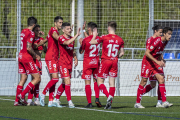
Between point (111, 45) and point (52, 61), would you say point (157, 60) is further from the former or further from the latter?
point (52, 61)

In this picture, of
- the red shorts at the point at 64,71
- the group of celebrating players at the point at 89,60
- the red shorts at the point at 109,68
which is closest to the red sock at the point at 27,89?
the group of celebrating players at the point at 89,60

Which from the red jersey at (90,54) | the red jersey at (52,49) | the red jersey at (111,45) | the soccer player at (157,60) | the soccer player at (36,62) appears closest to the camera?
the red jersey at (111,45)

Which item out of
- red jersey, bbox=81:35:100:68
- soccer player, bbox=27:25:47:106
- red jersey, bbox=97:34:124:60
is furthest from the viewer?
soccer player, bbox=27:25:47:106

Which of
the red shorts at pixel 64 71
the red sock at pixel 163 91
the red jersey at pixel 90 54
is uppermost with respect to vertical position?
the red jersey at pixel 90 54

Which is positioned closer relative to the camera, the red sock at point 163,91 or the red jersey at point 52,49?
the red sock at point 163,91

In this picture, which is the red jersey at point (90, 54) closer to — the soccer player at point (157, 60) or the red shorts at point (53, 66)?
the red shorts at point (53, 66)

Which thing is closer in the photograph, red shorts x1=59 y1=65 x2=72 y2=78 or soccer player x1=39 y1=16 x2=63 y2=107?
red shorts x1=59 y1=65 x2=72 y2=78

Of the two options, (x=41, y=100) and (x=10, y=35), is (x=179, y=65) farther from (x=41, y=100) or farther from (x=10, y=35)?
(x=10, y=35)

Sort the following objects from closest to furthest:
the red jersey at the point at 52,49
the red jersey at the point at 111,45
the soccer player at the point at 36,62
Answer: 1. the red jersey at the point at 111,45
2. the red jersey at the point at 52,49
3. the soccer player at the point at 36,62

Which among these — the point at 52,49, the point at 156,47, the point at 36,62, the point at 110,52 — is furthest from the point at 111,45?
the point at 36,62

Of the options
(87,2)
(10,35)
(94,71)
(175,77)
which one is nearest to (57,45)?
(94,71)

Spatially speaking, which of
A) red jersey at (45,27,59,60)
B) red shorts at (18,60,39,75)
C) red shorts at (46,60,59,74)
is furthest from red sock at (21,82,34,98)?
red jersey at (45,27,59,60)

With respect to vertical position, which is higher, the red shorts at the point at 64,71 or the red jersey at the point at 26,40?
the red jersey at the point at 26,40

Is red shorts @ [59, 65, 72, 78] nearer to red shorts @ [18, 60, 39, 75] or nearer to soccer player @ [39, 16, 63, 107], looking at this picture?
soccer player @ [39, 16, 63, 107]
